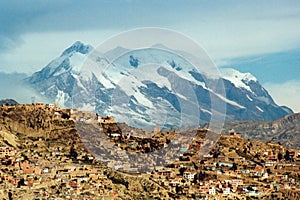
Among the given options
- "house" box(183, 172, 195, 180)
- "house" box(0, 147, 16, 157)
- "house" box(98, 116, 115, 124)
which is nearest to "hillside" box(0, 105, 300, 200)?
"house" box(0, 147, 16, 157)

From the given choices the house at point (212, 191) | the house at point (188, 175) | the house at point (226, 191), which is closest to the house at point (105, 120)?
the house at point (188, 175)

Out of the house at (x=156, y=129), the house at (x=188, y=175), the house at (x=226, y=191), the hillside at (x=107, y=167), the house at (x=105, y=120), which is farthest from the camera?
the house at (x=188, y=175)

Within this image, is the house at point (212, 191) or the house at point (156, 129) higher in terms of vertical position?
the house at point (156, 129)

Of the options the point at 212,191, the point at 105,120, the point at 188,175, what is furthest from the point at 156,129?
the point at 105,120

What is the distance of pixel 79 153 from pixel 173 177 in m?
9.68

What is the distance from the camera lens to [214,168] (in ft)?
232

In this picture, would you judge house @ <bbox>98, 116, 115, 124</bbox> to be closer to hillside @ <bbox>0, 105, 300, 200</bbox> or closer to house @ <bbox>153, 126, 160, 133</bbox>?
hillside @ <bbox>0, 105, 300, 200</bbox>

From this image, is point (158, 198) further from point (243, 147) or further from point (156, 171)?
point (243, 147)

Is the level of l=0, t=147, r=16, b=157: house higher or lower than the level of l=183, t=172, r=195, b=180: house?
higher

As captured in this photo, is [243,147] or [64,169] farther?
[243,147]

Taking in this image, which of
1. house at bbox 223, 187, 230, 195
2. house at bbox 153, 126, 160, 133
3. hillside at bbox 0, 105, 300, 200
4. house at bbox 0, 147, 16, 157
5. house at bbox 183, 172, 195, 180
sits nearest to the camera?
hillside at bbox 0, 105, 300, 200

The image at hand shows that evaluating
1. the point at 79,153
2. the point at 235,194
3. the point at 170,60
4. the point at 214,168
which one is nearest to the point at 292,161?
the point at 214,168

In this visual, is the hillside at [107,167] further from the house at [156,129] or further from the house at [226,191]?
the house at [156,129]

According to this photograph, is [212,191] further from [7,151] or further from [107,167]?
[7,151]
